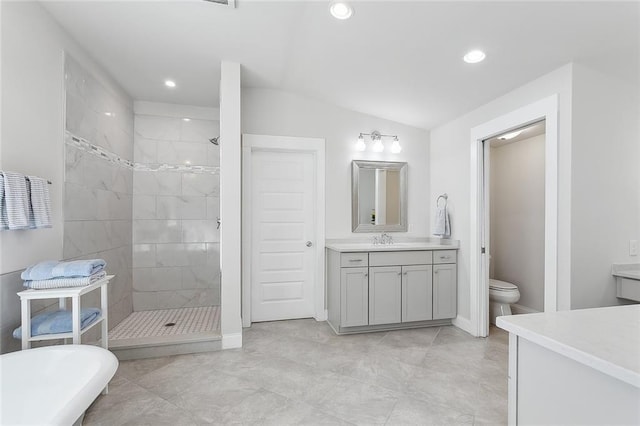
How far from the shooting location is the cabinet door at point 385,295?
3119 mm

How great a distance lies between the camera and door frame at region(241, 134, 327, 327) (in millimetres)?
3336

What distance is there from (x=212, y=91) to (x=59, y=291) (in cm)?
248

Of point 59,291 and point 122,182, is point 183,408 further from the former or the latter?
point 122,182

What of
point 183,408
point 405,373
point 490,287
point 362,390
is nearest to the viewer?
point 183,408

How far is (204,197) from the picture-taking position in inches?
156

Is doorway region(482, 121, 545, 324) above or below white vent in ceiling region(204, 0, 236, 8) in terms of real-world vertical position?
below

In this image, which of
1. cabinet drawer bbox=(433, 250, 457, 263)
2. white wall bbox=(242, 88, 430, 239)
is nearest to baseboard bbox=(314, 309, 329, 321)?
white wall bbox=(242, 88, 430, 239)

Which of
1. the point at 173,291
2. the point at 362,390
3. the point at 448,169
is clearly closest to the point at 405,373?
the point at 362,390

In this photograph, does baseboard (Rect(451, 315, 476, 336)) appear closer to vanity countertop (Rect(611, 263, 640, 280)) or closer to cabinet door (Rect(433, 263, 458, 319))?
cabinet door (Rect(433, 263, 458, 319))

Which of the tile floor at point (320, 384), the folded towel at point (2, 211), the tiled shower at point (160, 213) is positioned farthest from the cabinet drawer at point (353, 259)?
the folded towel at point (2, 211)

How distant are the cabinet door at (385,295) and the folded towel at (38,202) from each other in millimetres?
2619

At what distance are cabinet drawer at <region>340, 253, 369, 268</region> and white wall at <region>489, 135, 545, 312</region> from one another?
2.19 metres

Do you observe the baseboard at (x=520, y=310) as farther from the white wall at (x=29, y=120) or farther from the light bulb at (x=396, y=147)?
the white wall at (x=29, y=120)

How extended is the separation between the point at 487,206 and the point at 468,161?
1.68 ft
